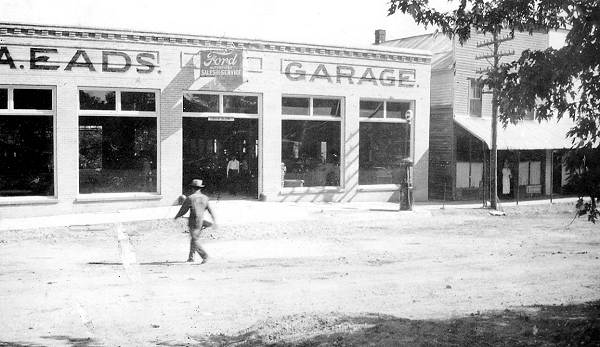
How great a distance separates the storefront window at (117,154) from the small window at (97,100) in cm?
33

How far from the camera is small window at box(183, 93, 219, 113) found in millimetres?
19531

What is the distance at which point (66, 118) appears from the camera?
1784 centimetres

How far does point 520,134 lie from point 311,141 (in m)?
9.66

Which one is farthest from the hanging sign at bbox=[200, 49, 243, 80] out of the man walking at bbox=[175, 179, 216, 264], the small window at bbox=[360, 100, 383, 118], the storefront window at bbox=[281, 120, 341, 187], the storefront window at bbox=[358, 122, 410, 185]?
the man walking at bbox=[175, 179, 216, 264]

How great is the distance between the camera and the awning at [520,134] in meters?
23.4

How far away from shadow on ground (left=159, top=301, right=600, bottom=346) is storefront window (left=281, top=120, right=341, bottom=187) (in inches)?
552

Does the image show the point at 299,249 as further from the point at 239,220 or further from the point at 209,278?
the point at 239,220

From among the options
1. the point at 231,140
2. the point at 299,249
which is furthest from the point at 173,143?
the point at 299,249

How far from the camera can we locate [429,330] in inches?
258

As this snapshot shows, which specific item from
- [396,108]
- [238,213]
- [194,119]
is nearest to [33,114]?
[194,119]

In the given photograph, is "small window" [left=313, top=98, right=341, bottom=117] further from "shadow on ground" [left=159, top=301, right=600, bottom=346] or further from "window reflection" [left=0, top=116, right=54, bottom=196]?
"shadow on ground" [left=159, top=301, right=600, bottom=346]

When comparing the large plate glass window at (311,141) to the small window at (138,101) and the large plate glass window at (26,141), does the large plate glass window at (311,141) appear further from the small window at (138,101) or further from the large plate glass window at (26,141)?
the large plate glass window at (26,141)

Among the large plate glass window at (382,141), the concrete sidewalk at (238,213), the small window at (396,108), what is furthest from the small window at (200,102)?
the small window at (396,108)

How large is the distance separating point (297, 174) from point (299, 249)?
843 centimetres
